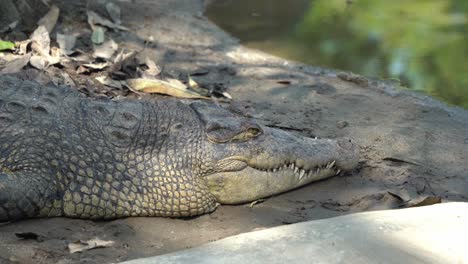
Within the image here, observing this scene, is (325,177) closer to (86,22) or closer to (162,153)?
(162,153)

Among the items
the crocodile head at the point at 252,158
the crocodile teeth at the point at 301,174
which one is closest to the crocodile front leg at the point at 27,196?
the crocodile head at the point at 252,158

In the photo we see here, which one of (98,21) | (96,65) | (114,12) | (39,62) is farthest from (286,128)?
(114,12)

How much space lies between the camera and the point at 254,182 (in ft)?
12.0

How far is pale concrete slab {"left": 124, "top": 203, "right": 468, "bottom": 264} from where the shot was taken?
2.38m

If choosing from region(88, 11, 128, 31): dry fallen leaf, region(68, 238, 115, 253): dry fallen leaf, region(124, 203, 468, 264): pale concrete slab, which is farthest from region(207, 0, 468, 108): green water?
region(68, 238, 115, 253): dry fallen leaf

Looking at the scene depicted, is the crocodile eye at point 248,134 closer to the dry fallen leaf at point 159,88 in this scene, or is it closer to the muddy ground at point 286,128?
the muddy ground at point 286,128

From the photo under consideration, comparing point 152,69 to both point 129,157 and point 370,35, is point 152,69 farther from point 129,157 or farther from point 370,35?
point 370,35

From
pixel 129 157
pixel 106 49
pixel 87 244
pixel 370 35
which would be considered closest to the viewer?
pixel 87 244

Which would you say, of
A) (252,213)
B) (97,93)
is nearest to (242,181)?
(252,213)

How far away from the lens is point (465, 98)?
5.86m

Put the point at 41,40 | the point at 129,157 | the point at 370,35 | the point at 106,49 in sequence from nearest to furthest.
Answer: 1. the point at 129,157
2. the point at 41,40
3. the point at 106,49
4. the point at 370,35

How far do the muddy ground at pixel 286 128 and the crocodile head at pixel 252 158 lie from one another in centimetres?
10

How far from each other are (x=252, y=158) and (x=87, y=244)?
1.12 metres

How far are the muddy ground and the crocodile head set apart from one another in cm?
10
